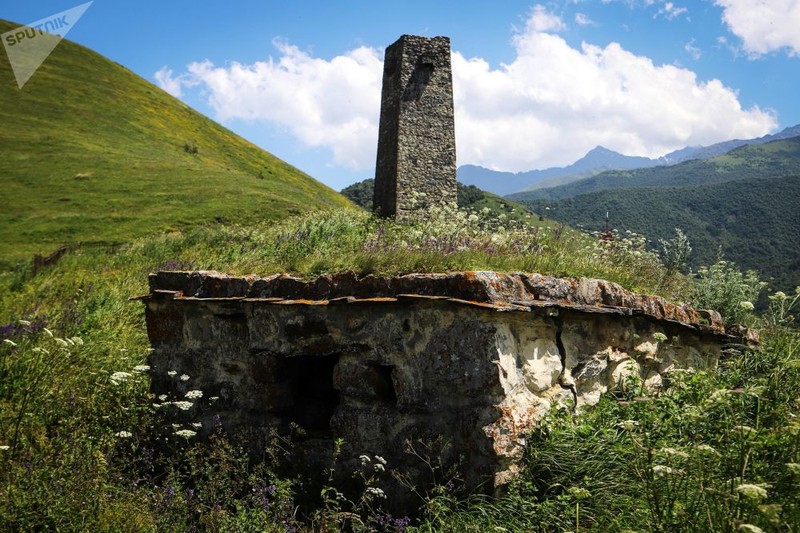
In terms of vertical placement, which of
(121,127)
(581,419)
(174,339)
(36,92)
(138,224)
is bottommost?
(581,419)

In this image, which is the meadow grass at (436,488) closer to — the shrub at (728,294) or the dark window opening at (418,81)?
the shrub at (728,294)

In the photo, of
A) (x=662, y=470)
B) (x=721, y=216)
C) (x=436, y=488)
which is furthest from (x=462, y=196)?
(x=721, y=216)

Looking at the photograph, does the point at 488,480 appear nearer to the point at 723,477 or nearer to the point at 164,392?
the point at 723,477

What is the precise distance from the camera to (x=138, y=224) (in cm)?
2295

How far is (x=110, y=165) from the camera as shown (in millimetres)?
32344

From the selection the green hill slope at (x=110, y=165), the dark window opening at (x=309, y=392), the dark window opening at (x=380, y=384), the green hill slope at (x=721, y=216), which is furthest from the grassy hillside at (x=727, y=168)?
the dark window opening at (x=380, y=384)

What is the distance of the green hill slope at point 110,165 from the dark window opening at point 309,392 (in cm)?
1718

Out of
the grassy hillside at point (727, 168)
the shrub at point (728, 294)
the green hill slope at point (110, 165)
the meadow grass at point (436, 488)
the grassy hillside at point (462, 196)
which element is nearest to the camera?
the meadow grass at point (436, 488)

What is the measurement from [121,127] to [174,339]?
1653 inches

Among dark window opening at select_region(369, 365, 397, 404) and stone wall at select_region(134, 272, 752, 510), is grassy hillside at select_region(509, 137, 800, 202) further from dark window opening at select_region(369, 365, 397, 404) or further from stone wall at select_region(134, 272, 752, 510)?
dark window opening at select_region(369, 365, 397, 404)

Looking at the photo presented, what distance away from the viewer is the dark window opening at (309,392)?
6035 mm

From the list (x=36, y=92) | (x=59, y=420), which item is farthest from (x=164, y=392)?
(x=36, y=92)

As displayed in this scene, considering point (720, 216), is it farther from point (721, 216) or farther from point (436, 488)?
point (436, 488)

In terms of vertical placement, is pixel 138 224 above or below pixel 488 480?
above
